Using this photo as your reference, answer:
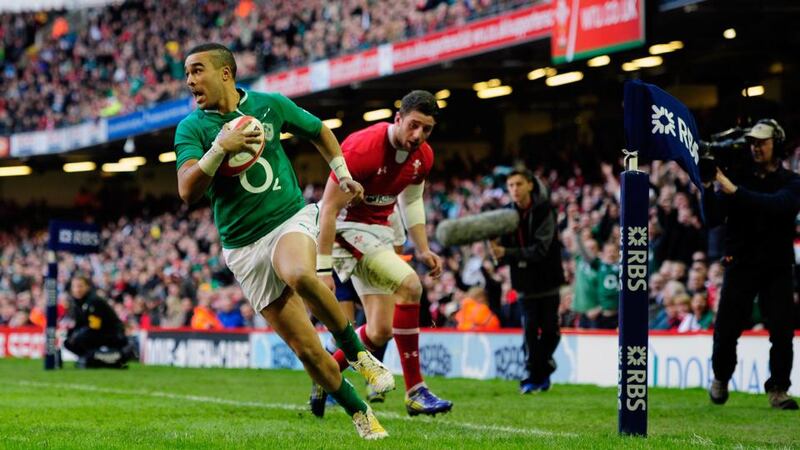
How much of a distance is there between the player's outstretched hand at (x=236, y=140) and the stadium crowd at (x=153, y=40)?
17.1 m

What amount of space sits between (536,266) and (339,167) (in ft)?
18.6

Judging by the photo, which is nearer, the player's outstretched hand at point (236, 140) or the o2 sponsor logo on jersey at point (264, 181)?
the player's outstretched hand at point (236, 140)

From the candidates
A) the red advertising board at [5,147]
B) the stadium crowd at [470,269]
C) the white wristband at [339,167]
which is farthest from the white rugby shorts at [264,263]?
the red advertising board at [5,147]

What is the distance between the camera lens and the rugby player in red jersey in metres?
9.42

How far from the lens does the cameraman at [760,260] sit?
34.9 ft

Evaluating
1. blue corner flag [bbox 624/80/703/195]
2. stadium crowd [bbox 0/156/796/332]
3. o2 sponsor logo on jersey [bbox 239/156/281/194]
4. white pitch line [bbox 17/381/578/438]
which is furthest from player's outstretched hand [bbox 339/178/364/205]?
stadium crowd [bbox 0/156/796/332]

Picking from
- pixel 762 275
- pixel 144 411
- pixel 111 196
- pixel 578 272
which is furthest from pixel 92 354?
pixel 111 196

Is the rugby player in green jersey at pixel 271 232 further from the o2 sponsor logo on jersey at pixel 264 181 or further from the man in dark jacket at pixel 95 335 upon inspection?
the man in dark jacket at pixel 95 335

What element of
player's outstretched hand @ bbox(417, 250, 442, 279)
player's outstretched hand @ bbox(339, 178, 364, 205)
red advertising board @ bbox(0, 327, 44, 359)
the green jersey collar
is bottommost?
red advertising board @ bbox(0, 327, 44, 359)

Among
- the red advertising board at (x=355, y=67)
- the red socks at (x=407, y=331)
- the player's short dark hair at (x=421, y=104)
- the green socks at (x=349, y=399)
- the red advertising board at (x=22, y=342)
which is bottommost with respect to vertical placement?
the red advertising board at (x=22, y=342)

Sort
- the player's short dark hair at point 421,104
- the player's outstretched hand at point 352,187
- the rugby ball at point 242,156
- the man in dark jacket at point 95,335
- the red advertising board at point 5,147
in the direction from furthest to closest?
the red advertising board at point 5,147 < the man in dark jacket at point 95,335 < the player's short dark hair at point 421,104 < the player's outstretched hand at point 352,187 < the rugby ball at point 242,156

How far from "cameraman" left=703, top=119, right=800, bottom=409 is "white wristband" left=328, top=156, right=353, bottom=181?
3.61 metres

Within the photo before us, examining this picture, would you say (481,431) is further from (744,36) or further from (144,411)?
(744,36)

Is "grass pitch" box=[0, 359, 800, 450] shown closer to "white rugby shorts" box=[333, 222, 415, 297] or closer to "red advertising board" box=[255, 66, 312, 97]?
"white rugby shorts" box=[333, 222, 415, 297]
